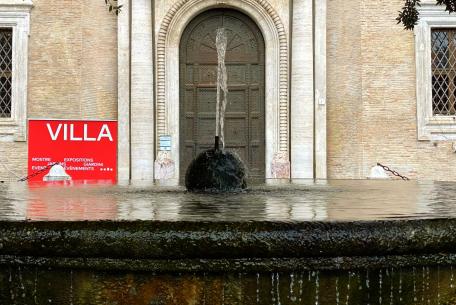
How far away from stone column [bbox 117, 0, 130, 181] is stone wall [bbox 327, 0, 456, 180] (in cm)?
361

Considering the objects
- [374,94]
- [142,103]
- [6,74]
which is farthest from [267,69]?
[6,74]

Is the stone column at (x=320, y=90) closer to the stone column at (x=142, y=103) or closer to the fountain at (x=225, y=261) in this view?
the stone column at (x=142, y=103)

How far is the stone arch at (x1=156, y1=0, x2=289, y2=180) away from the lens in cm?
1219

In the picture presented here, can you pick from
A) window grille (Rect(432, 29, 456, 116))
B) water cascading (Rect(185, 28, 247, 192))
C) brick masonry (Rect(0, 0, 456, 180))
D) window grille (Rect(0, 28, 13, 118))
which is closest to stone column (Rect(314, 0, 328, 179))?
brick masonry (Rect(0, 0, 456, 180))

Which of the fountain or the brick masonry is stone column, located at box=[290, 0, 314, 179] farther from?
the fountain

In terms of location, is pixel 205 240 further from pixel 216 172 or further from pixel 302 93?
pixel 302 93

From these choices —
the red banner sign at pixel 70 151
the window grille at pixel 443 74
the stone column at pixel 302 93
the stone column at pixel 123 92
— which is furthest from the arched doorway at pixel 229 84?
the window grille at pixel 443 74

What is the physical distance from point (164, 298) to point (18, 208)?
3.51 feet

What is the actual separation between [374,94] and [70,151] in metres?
5.51

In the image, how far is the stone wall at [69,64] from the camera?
42.1 feet

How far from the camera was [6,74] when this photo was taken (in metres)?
13.1

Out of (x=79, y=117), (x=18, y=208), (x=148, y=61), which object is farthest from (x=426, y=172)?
(x=18, y=208)

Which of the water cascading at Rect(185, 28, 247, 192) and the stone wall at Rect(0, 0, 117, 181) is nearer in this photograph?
the water cascading at Rect(185, 28, 247, 192)

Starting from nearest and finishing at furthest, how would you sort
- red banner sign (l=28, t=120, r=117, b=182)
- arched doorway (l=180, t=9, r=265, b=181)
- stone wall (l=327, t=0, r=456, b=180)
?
red banner sign (l=28, t=120, r=117, b=182) < arched doorway (l=180, t=9, r=265, b=181) < stone wall (l=327, t=0, r=456, b=180)
